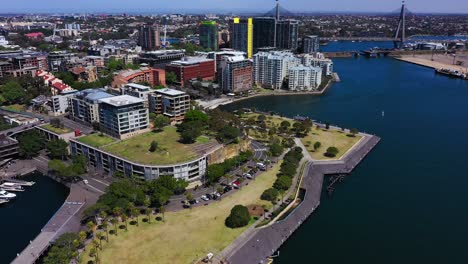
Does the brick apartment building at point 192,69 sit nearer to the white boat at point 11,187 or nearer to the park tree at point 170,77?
the park tree at point 170,77

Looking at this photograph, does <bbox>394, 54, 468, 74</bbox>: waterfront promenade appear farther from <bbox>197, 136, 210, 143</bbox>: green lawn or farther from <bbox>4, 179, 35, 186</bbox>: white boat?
<bbox>4, 179, 35, 186</bbox>: white boat

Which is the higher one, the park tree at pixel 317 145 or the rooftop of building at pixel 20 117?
the rooftop of building at pixel 20 117

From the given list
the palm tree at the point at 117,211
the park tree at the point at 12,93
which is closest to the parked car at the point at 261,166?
the palm tree at the point at 117,211

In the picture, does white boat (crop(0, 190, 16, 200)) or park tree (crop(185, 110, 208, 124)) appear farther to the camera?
park tree (crop(185, 110, 208, 124))

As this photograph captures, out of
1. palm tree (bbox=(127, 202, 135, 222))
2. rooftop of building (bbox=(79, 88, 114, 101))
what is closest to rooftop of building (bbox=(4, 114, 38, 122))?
rooftop of building (bbox=(79, 88, 114, 101))

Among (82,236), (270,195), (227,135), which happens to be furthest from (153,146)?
(82,236)

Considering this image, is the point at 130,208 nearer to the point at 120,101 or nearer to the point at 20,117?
the point at 120,101

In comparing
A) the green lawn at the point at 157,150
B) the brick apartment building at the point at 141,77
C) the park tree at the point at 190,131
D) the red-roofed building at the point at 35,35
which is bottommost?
the green lawn at the point at 157,150
